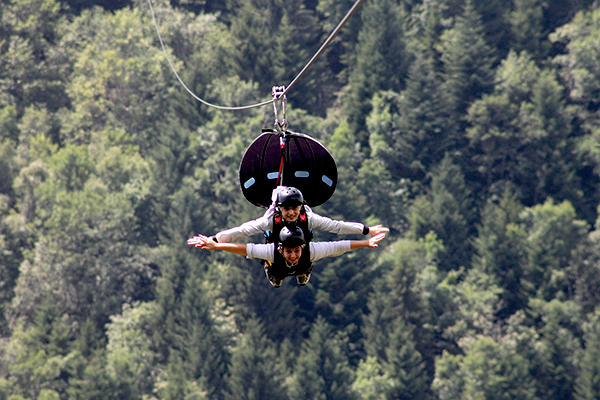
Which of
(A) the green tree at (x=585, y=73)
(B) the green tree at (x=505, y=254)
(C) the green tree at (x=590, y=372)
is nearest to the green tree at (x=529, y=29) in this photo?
(A) the green tree at (x=585, y=73)

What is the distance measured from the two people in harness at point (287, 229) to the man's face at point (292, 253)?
0.03 meters

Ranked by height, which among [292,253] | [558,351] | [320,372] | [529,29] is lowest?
[292,253]

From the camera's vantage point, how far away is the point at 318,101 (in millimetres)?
84625

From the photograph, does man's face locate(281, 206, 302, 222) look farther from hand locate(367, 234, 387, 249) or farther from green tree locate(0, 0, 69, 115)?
green tree locate(0, 0, 69, 115)

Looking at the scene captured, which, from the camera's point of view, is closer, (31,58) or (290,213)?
(290,213)

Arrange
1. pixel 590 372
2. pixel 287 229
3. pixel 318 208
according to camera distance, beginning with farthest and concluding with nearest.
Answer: pixel 318 208, pixel 590 372, pixel 287 229

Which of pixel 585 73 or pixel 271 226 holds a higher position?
pixel 585 73

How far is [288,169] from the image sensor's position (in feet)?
52.8

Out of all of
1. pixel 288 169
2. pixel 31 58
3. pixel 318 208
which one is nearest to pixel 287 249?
pixel 288 169

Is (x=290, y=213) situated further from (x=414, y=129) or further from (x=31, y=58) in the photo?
(x=31, y=58)

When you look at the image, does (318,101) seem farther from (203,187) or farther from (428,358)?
(428,358)

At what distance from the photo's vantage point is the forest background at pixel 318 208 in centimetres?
6600

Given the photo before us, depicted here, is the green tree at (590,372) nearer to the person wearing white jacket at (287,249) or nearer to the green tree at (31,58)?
the green tree at (31,58)

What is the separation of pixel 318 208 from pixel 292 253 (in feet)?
175
